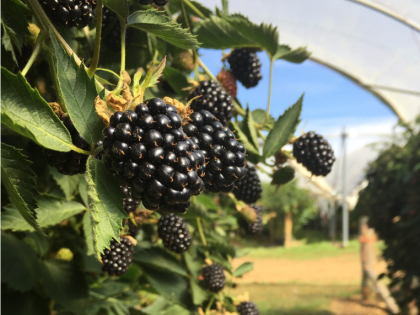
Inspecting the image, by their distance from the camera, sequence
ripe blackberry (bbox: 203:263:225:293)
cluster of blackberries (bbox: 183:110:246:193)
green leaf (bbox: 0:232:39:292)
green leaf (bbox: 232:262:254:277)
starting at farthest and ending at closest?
green leaf (bbox: 232:262:254:277)
ripe blackberry (bbox: 203:263:225:293)
green leaf (bbox: 0:232:39:292)
cluster of blackberries (bbox: 183:110:246:193)

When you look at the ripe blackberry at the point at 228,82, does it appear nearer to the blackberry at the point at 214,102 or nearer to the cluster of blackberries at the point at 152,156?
the blackberry at the point at 214,102

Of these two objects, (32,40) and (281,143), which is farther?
(281,143)

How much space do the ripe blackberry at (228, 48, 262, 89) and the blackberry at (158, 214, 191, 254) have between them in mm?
419

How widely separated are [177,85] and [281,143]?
0.95 ft

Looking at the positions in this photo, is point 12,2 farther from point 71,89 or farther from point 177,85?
point 177,85

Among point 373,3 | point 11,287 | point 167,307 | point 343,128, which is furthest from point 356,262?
point 11,287

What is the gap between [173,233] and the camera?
0.89 metres

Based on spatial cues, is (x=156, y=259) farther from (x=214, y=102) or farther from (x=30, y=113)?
(x=30, y=113)

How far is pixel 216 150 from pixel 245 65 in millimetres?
540

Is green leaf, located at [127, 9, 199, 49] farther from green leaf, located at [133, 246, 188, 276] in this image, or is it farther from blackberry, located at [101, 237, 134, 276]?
green leaf, located at [133, 246, 188, 276]

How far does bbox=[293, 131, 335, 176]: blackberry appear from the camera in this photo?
2.81 feet

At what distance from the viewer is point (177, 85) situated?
2.90 ft

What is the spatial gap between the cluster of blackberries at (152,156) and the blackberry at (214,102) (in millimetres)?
328

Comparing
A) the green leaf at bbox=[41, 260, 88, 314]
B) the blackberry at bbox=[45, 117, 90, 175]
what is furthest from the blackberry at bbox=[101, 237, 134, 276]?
the blackberry at bbox=[45, 117, 90, 175]
